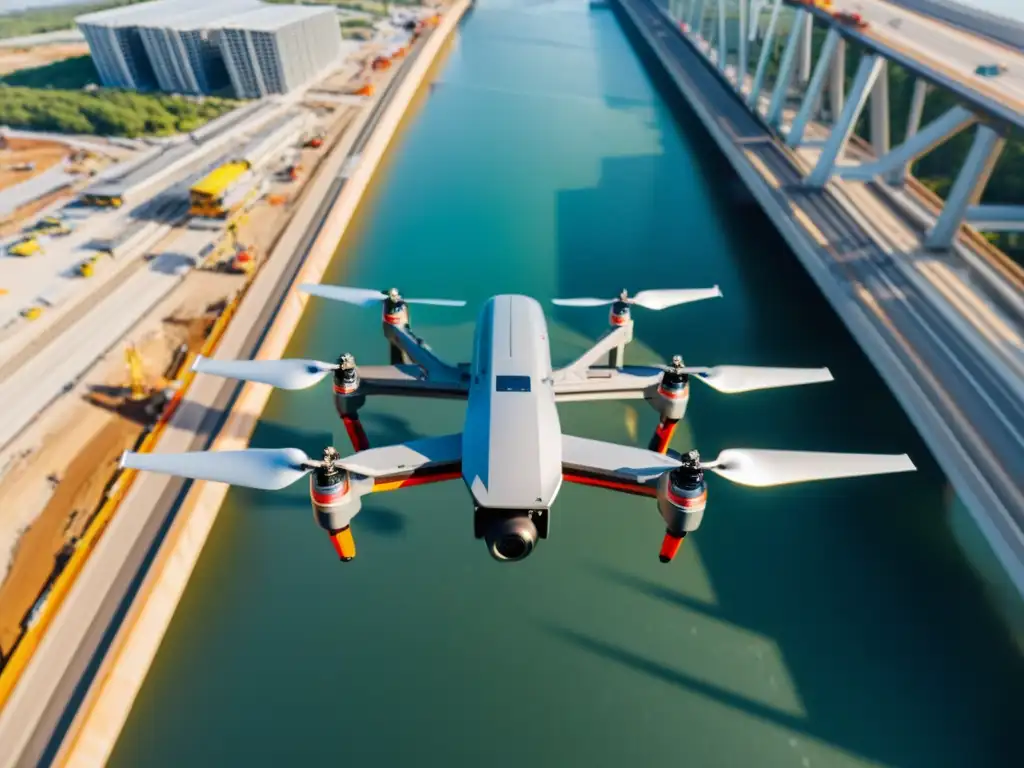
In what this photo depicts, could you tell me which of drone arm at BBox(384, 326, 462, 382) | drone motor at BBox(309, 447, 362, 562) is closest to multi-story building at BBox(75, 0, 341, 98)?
drone arm at BBox(384, 326, 462, 382)

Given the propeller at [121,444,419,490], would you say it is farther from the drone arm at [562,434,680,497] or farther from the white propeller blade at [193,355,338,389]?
the drone arm at [562,434,680,497]

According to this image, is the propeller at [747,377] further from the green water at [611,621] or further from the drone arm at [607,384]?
the green water at [611,621]

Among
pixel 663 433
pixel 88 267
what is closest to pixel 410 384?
pixel 663 433

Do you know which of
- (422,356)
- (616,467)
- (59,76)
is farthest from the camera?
(59,76)

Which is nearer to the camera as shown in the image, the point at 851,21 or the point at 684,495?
the point at 684,495

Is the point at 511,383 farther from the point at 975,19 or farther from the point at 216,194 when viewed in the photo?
the point at 975,19

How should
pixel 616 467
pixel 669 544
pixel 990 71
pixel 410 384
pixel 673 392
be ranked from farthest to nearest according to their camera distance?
1. pixel 990 71
2. pixel 410 384
3. pixel 673 392
4. pixel 616 467
5. pixel 669 544

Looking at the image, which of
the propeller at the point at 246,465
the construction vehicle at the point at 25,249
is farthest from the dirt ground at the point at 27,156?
the propeller at the point at 246,465

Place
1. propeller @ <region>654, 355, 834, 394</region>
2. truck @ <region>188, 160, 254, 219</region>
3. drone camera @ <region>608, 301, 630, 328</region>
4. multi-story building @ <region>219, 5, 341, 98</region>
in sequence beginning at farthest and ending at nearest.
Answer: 1. multi-story building @ <region>219, 5, 341, 98</region>
2. truck @ <region>188, 160, 254, 219</region>
3. drone camera @ <region>608, 301, 630, 328</region>
4. propeller @ <region>654, 355, 834, 394</region>
